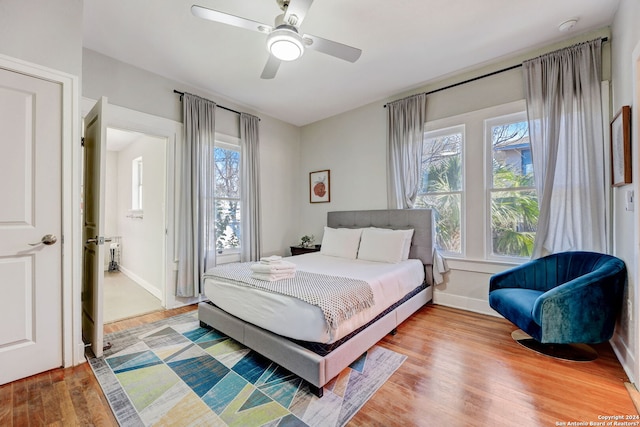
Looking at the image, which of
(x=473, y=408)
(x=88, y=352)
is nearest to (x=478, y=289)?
(x=473, y=408)

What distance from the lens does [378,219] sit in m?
3.94

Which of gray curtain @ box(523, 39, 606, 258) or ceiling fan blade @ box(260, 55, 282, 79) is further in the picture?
gray curtain @ box(523, 39, 606, 258)

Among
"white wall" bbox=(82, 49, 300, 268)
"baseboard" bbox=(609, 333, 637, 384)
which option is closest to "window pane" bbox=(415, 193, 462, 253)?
"baseboard" bbox=(609, 333, 637, 384)

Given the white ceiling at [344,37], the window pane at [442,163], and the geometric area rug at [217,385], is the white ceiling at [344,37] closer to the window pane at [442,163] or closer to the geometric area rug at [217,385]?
the window pane at [442,163]

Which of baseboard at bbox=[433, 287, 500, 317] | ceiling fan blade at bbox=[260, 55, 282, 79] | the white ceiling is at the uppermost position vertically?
the white ceiling

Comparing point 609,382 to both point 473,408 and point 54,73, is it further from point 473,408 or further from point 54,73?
point 54,73

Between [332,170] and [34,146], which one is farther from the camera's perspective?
[332,170]

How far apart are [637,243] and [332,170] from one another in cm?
362

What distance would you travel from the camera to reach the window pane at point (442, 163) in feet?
11.4

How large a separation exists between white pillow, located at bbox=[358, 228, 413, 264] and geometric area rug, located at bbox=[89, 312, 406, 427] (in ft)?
3.75

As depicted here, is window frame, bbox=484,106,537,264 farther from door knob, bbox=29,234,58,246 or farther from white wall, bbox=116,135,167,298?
door knob, bbox=29,234,58,246

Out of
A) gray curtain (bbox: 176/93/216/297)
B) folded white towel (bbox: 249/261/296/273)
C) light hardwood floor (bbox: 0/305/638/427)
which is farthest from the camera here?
gray curtain (bbox: 176/93/216/297)

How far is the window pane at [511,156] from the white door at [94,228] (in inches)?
157

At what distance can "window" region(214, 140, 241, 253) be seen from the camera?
13.2 feet
